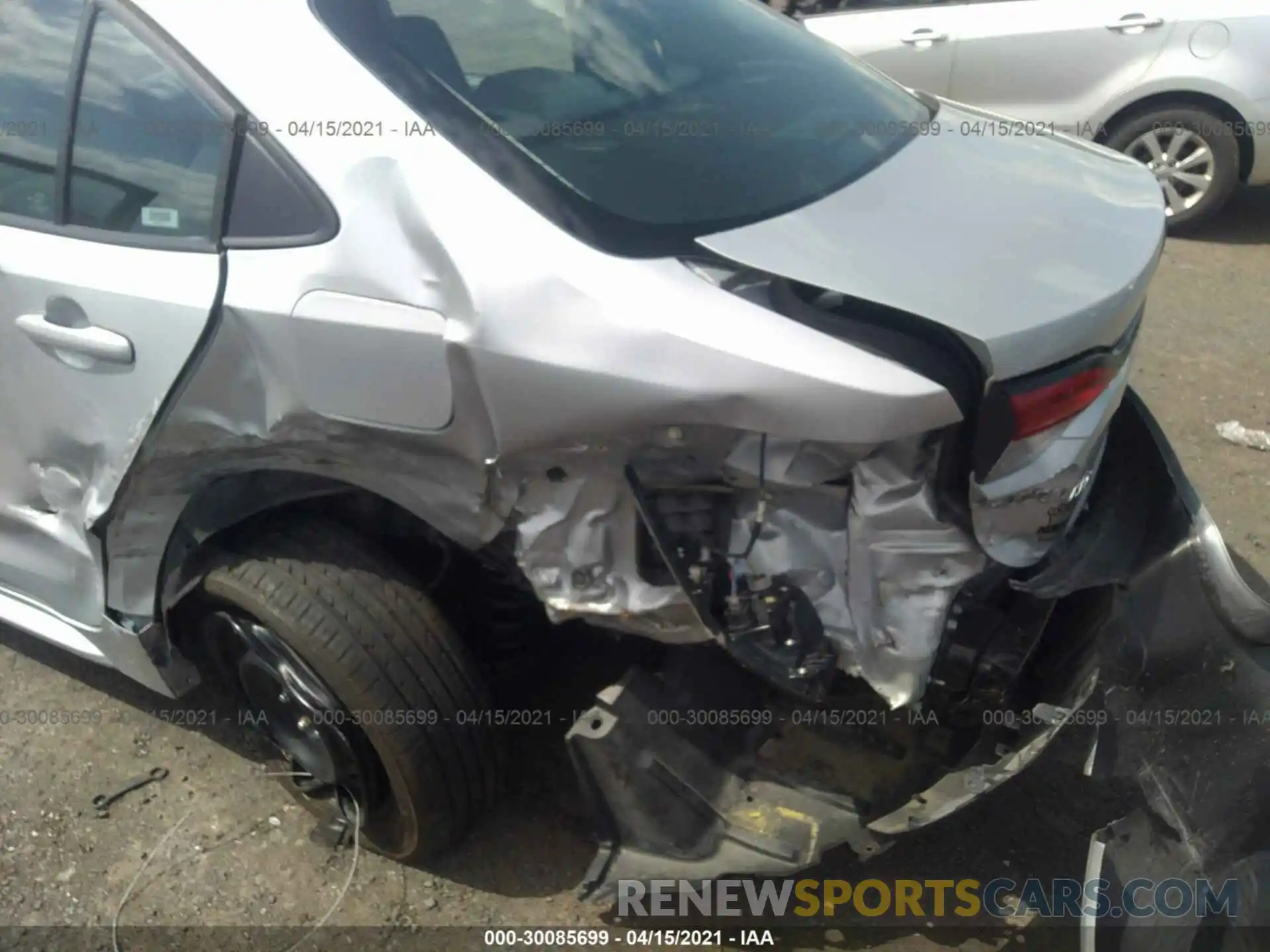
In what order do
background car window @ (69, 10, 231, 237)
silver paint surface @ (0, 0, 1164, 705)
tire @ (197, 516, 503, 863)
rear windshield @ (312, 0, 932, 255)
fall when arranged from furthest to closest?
1. tire @ (197, 516, 503, 863)
2. background car window @ (69, 10, 231, 237)
3. rear windshield @ (312, 0, 932, 255)
4. silver paint surface @ (0, 0, 1164, 705)

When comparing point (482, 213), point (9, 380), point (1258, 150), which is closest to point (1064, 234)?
point (482, 213)

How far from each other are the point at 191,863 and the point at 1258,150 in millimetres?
5735

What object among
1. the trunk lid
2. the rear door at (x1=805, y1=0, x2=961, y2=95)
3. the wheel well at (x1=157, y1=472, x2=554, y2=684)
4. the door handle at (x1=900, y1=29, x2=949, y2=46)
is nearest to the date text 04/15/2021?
the wheel well at (x1=157, y1=472, x2=554, y2=684)

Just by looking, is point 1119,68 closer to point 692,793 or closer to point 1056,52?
point 1056,52

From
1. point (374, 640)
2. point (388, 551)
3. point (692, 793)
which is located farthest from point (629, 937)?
point (388, 551)

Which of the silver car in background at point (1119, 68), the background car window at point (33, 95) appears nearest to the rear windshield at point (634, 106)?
the background car window at point (33, 95)

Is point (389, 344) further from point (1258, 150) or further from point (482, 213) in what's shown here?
point (1258, 150)

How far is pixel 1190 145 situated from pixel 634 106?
15.1ft

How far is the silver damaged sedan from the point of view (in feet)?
5.47

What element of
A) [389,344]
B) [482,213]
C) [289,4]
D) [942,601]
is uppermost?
[289,4]

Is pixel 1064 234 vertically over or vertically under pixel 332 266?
over

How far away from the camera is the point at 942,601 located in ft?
5.76

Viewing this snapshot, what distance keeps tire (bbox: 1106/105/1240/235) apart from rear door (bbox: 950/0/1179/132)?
0.20 metres

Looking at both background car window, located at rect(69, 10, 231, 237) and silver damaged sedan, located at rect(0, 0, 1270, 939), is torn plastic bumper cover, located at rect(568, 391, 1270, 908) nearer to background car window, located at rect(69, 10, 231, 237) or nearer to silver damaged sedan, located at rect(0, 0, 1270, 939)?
silver damaged sedan, located at rect(0, 0, 1270, 939)
